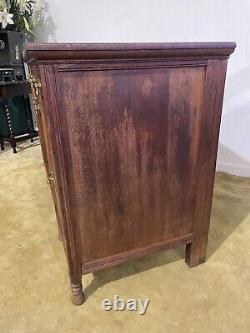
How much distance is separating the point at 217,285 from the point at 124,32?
1.99 metres

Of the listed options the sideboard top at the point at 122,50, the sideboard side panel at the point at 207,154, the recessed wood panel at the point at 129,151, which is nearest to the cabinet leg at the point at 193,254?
the sideboard side panel at the point at 207,154

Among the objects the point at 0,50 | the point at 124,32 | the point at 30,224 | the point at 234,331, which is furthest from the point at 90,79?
the point at 0,50

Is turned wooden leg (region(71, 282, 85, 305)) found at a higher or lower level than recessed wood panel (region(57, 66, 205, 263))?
lower

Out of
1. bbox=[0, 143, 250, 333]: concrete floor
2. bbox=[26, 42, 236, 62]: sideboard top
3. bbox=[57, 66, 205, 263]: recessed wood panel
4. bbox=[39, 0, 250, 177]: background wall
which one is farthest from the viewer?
bbox=[39, 0, 250, 177]: background wall

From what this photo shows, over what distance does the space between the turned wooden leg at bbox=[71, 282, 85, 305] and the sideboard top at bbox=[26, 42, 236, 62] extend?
0.81 m

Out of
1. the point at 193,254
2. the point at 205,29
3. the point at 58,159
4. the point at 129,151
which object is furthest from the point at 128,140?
the point at 205,29

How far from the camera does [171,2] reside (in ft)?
6.33

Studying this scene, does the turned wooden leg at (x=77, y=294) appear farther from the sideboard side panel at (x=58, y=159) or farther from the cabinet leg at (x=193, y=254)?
the cabinet leg at (x=193, y=254)

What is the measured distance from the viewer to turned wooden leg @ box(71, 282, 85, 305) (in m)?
1.04

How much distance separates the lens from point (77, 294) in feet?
3.44

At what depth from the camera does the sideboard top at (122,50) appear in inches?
27.4

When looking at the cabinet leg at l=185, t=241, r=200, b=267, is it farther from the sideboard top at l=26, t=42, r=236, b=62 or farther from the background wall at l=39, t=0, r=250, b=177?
the background wall at l=39, t=0, r=250, b=177

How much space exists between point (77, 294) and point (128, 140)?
64 centimetres

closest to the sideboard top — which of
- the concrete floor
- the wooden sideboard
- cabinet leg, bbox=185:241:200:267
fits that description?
the wooden sideboard
